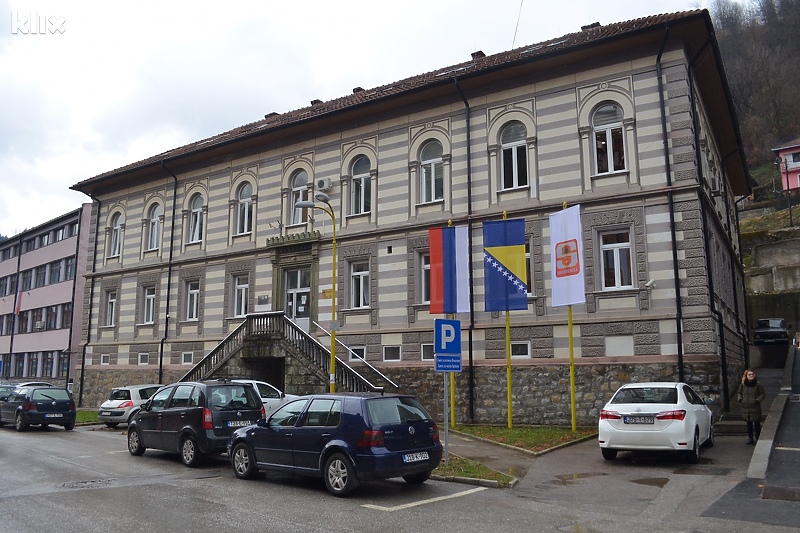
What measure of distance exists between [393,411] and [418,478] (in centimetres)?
146

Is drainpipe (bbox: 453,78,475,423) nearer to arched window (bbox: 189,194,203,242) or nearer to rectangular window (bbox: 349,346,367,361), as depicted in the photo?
rectangular window (bbox: 349,346,367,361)

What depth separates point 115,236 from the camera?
1363 inches

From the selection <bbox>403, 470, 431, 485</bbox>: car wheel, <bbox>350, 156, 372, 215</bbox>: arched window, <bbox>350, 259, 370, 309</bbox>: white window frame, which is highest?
<bbox>350, 156, 372, 215</bbox>: arched window

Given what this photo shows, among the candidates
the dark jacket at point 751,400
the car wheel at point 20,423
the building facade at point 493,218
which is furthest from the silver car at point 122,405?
the dark jacket at point 751,400

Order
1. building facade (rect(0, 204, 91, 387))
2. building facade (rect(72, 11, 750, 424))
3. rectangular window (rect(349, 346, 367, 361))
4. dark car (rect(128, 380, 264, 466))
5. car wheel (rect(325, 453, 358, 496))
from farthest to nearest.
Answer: building facade (rect(0, 204, 91, 387)) < rectangular window (rect(349, 346, 367, 361)) < building facade (rect(72, 11, 750, 424)) < dark car (rect(128, 380, 264, 466)) < car wheel (rect(325, 453, 358, 496))

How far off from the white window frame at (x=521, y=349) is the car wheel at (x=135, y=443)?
36.8ft

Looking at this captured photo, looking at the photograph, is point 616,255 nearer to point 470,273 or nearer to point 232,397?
point 470,273

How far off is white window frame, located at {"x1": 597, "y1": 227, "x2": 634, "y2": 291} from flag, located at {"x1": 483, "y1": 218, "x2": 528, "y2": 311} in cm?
282

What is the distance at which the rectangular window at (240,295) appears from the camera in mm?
28281

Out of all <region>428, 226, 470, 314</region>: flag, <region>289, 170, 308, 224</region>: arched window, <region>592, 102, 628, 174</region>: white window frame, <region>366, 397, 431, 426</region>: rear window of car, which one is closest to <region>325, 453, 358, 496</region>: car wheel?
<region>366, 397, 431, 426</region>: rear window of car

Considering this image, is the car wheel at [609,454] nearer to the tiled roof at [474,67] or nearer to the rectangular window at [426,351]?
the rectangular window at [426,351]

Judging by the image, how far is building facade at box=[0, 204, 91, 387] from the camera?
1832 inches

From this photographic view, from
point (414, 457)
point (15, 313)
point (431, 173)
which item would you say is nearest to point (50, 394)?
point (431, 173)

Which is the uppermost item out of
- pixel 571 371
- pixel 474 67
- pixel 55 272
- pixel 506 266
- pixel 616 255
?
pixel 474 67
